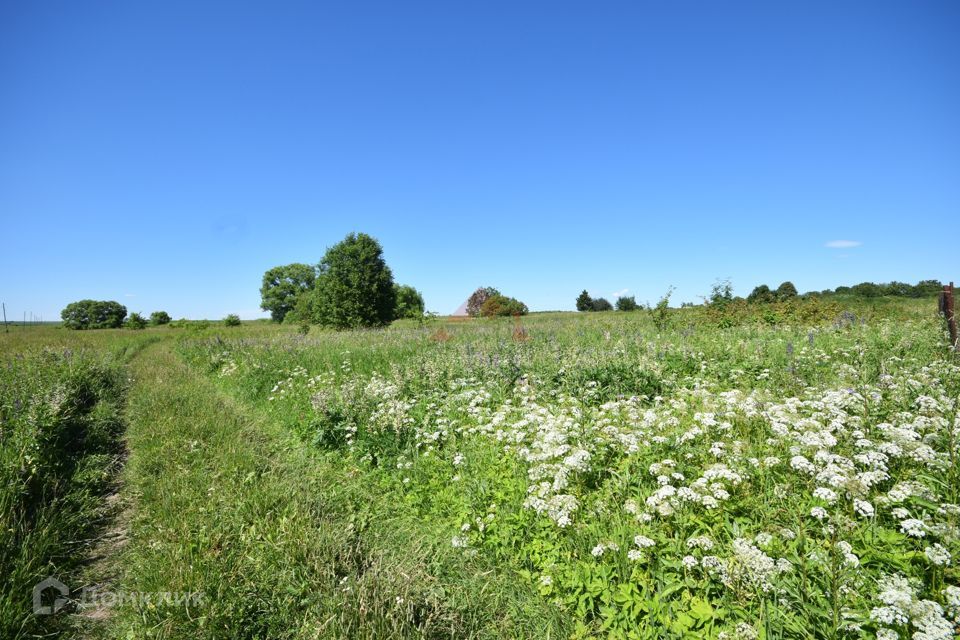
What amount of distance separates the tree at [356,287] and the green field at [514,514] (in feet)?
83.2

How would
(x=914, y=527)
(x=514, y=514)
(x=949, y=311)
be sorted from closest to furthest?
(x=914, y=527), (x=514, y=514), (x=949, y=311)

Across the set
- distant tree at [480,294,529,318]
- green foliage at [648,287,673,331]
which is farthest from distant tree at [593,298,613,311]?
green foliage at [648,287,673,331]

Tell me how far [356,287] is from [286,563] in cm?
3077

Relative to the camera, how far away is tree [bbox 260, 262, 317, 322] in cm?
7044

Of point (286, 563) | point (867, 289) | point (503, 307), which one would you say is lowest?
point (286, 563)

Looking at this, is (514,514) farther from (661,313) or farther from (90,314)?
(90,314)

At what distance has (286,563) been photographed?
330 centimetres

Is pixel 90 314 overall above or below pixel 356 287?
above

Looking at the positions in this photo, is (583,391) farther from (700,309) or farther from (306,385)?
(700,309)

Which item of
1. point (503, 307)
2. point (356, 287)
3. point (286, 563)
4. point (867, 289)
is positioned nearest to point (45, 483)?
point (286, 563)

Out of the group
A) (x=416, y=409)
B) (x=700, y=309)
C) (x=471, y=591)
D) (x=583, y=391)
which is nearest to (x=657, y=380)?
(x=583, y=391)

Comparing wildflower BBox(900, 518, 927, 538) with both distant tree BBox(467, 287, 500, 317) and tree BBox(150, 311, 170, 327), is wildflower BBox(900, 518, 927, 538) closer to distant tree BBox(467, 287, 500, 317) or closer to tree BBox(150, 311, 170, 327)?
distant tree BBox(467, 287, 500, 317)

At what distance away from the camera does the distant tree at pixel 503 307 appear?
5091cm

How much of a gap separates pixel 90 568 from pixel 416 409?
4.00 meters
